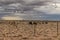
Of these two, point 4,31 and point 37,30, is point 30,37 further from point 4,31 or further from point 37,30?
point 4,31

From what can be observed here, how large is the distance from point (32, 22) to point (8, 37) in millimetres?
1493

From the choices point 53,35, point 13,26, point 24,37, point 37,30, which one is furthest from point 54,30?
point 13,26

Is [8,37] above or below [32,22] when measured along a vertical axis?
below

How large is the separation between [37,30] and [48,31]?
1.93 feet

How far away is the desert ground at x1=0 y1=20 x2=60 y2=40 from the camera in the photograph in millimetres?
9180

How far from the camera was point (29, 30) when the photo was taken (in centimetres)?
934

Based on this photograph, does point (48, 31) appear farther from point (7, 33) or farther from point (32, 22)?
point (7, 33)

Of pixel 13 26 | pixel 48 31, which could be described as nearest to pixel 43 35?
pixel 48 31

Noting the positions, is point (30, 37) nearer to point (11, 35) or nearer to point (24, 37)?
point (24, 37)

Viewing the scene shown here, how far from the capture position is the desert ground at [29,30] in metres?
9.18

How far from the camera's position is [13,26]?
9.40 m

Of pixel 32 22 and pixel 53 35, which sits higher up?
pixel 32 22

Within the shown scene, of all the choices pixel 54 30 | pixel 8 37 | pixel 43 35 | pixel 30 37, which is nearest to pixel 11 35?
pixel 8 37

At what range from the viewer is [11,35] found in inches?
361
